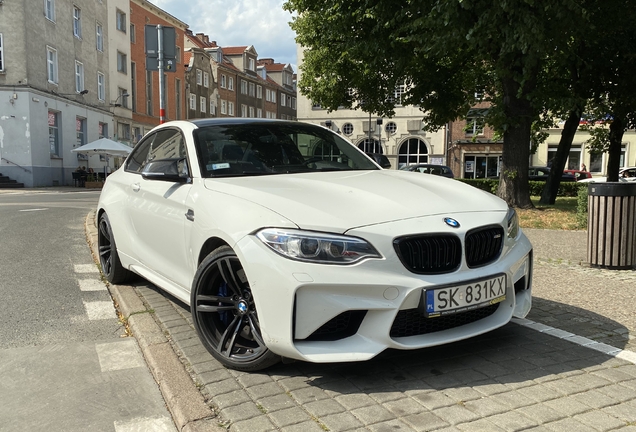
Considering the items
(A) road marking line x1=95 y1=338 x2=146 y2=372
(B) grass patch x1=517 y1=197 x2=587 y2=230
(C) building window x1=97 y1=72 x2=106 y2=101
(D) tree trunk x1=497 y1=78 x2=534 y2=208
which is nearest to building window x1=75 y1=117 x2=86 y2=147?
(C) building window x1=97 y1=72 x2=106 y2=101

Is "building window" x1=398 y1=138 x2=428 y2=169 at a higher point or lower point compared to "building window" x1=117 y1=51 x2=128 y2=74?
lower

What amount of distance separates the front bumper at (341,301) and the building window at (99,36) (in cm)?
3853

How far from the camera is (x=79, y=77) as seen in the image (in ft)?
112

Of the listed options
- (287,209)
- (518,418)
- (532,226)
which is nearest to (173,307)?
(287,209)

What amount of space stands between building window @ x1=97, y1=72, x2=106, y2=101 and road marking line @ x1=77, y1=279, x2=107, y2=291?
113ft

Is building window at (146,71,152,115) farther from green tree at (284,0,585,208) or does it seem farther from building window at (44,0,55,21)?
green tree at (284,0,585,208)

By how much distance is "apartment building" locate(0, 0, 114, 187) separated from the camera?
88.2ft

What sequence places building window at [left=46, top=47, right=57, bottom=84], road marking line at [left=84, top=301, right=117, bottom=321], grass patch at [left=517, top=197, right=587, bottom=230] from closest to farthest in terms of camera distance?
road marking line at [left=84, top=301, right=117, bottom=321] → grass patch at [left=517, top=197, right=587, bottom=230] → building window at [left=46, top=47, right=57, bottom=84]

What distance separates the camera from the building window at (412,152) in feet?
175

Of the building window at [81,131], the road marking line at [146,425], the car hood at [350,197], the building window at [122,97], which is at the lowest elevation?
the road marking line at [146,425]

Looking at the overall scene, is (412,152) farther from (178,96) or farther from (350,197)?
(350,197)

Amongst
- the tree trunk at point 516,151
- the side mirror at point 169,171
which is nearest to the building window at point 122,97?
the tree trunk at point 516,151

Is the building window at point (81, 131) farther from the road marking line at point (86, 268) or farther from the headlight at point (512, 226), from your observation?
the headlight at point (512, 226)

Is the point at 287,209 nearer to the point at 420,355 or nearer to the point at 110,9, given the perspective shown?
the point at 420,355
